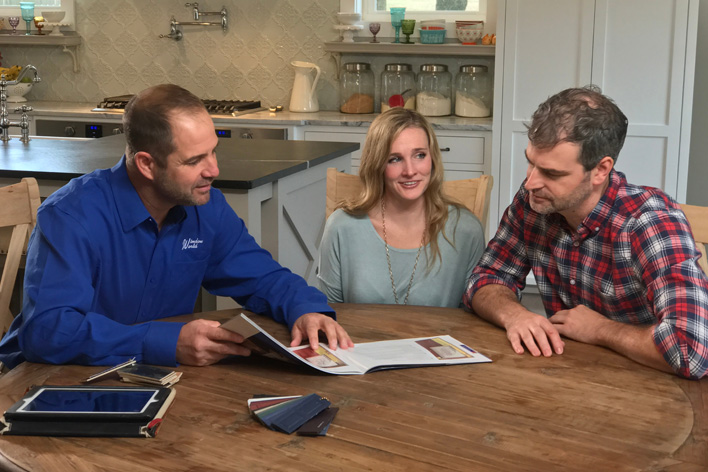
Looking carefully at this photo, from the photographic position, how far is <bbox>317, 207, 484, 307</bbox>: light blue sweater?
7.91ft

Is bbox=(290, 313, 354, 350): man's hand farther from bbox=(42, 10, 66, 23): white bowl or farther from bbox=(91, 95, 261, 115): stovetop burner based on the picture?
bbox=(42, 10, 66, 23): white bowl

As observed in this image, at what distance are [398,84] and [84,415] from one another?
426 cm

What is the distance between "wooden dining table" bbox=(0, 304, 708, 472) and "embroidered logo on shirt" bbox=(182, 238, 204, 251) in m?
0.44

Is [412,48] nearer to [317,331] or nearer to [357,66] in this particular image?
[357,66]

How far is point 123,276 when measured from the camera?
77.4 inches

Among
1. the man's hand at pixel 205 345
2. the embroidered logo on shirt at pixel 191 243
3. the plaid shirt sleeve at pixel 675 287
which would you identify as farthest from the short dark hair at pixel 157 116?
the plaid shirt sleeve at pixel 675 287

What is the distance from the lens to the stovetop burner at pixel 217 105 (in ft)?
17.2

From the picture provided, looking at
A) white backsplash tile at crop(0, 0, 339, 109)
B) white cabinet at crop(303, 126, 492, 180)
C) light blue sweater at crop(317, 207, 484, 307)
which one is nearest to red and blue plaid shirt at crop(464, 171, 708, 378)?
light blue sweater at crop(317, 207, 484, 307)

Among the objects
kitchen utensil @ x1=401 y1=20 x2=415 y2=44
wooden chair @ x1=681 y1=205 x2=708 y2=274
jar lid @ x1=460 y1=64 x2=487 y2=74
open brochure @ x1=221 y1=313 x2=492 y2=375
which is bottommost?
open brochure @ x1=221 y1=313 x2=492 y2=375

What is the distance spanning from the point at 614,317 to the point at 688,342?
0.37m

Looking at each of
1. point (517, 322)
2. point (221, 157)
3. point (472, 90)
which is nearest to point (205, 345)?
point (517, 322)

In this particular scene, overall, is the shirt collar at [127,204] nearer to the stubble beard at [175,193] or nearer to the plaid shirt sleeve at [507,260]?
the stubble beard at [175,193]

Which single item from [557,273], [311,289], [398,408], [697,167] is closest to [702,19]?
[697,167]

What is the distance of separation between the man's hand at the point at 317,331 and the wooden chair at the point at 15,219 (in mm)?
876
